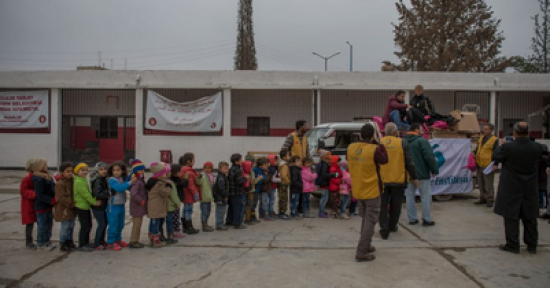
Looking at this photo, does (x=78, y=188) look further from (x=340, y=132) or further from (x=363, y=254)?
(x=340, y=132)

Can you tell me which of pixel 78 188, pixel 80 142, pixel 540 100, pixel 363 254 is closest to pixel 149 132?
pixel 80 142

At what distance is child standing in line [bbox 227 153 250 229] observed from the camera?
23.2 ft

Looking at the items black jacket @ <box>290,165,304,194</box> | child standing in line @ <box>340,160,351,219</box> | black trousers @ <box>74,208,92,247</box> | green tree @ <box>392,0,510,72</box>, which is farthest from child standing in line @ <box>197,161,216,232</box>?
green tree @ <box>392,0,510,72</box>

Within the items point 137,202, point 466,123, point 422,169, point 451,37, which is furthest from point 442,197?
point 451,37

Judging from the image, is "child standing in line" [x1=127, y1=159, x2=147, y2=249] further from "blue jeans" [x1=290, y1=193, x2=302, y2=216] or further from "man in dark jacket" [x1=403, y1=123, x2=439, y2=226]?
"man in dark jacket" [x1=403, y1=123, x2=439, y2=226]

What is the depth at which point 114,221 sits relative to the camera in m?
5.96

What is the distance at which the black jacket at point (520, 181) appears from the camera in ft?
18.5

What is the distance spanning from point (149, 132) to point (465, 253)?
1413 cm

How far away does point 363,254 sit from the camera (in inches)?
209

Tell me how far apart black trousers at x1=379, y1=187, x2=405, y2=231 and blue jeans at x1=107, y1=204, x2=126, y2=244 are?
400 centimetres

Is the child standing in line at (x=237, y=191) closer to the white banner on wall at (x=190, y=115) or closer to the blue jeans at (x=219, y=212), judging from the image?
the blue jeans at (x=219, y=212)

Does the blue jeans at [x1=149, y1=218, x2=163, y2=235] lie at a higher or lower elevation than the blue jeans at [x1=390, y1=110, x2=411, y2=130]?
lower

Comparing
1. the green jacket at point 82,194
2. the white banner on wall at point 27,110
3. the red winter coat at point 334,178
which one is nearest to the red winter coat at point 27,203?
the green jacket at point 82,194

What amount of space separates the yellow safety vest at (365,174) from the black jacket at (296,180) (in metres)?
2.45
